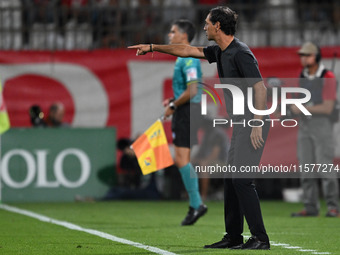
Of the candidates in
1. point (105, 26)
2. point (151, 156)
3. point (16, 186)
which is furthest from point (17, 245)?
point (105, 26)

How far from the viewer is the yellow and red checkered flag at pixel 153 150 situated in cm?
1049

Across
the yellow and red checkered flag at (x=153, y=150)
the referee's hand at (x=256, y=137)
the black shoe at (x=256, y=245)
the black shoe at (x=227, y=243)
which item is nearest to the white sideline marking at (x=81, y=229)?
the black shoe at (x=227, y=243)

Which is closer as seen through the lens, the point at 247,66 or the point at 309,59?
the point at 247,66

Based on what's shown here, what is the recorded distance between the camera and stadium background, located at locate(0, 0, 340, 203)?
1551cm

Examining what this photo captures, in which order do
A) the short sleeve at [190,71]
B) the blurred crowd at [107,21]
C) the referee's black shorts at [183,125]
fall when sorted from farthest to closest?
the blurred crowd at [107,21], the referee's black shorts at [183,125], the short sleeve at [190,71]

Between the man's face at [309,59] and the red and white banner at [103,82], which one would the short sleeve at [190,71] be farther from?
the red and white banner at [103,82]

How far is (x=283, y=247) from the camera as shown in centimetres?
733

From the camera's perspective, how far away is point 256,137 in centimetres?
685

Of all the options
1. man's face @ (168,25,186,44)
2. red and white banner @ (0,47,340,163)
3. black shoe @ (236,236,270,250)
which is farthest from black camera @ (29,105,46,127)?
black shoe @ (236,236,270,250)

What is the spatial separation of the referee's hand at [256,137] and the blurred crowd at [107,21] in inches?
376

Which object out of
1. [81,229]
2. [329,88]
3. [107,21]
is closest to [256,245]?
[81,229]

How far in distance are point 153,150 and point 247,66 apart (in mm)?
3896

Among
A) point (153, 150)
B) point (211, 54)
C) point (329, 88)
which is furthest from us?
point (329, 88)

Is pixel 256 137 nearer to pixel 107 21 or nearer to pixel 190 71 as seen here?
pixel 190 71
